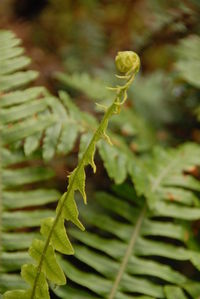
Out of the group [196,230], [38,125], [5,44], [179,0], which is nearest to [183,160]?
[196,230]

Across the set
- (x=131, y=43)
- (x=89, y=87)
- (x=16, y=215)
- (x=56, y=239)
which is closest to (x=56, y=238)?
(x=56, y=239)

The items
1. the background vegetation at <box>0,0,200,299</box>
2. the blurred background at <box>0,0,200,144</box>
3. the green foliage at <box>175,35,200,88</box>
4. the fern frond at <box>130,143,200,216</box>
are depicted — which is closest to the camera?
the background vegetation at <box>0,0,200,299</box>

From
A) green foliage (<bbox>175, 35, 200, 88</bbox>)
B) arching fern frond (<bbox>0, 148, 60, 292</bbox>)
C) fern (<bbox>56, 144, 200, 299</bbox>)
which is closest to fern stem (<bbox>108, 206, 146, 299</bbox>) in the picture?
fern (<bbox>56, 144, 200, 299</bbox>)

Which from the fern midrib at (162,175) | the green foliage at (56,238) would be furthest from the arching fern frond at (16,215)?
the fern midrib at (162,175)

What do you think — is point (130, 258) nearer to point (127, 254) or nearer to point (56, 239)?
point (127, 254)

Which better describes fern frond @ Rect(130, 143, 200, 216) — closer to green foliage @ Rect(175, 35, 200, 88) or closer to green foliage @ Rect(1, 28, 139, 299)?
green foliage @ Rect(175, 35, 200, 88)

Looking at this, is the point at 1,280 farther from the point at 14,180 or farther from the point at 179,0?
the point at 179,0

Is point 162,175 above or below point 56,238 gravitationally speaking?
above

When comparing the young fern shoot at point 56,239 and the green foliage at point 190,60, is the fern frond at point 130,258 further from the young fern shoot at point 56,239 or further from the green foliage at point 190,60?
the green foliage at point 190,60
